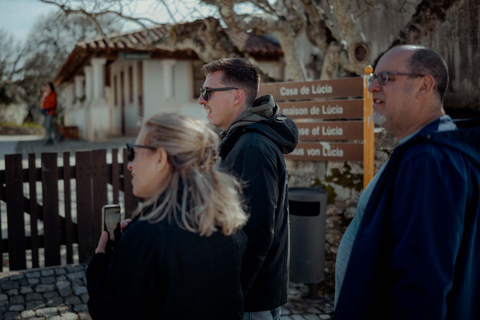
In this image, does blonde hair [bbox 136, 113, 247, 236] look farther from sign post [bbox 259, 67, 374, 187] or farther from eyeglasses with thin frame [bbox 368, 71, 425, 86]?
sign post [bbox 259, 67, 374, 187]

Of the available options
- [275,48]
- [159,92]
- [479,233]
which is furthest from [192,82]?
[479,233]

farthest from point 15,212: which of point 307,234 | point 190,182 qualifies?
point 190,182

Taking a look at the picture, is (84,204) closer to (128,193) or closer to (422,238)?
(128,193)

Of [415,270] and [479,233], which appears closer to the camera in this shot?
[415,270]

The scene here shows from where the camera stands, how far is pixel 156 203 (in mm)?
1521

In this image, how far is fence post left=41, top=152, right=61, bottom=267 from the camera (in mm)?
5340

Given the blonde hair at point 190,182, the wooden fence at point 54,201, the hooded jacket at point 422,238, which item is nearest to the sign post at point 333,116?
the wooden fence at point 54,201

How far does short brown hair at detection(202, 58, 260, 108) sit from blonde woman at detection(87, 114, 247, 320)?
0.91m

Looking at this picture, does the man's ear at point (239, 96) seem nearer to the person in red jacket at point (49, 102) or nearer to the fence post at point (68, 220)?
the fence post at point (68, 220)

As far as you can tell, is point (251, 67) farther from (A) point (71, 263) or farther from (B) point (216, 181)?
(A) point (71, 263)

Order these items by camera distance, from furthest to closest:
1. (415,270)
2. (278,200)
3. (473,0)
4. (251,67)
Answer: (473,0)
(251,67)
(278,200)
(415,270)

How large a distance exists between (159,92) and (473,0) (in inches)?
587

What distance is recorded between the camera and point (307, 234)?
453cm

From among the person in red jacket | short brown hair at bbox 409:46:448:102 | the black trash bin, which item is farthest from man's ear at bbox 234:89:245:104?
the person in red jacket
